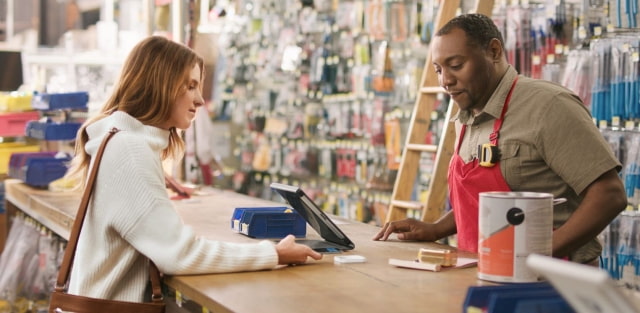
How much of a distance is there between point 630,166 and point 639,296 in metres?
2.94

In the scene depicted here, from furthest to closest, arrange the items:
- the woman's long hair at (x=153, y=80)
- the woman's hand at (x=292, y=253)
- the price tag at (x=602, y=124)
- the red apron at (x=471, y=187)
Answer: the price tag at (x=602, y=124) < the red apron at (x=471, y=187) < the woman's long hair at (x=153, y=80) < the woman's hand at (x=292, y=253)

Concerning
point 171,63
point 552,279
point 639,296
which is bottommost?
point 639,296

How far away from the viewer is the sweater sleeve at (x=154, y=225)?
2.50 meters

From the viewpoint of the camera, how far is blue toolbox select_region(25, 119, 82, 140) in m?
6.24

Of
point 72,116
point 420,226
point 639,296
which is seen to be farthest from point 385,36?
point 639,296

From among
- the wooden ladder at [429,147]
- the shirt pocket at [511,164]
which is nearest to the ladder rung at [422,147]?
the wooden ladder at [429,147]

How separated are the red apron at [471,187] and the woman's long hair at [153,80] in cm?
101

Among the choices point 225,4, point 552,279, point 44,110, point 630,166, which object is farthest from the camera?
point 225,4

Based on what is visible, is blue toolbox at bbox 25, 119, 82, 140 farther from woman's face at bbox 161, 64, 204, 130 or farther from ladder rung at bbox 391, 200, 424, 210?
woman's face at bbox 161, 64, 204, 130

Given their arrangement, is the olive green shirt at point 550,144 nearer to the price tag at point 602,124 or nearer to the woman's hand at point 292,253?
the woman's hand at point 292,253

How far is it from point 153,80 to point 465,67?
1.05 metres

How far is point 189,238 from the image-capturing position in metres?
2.52

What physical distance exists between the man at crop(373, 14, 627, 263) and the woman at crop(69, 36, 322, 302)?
0.65 meters

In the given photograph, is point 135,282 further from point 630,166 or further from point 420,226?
point 630,166
